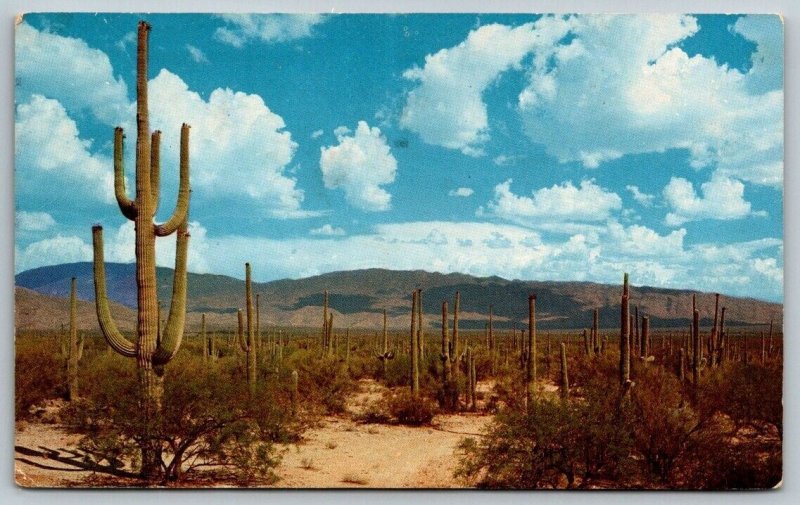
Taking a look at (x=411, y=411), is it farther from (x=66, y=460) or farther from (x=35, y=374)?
(x=35, y=374)

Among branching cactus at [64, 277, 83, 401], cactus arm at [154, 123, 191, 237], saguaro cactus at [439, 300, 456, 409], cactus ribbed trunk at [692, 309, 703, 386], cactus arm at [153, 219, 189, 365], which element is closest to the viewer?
cactus arm at [153, 219, 189, 365]

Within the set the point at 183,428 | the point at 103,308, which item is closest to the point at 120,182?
the point at 103,308

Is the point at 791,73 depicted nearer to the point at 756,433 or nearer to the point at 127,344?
the point at 756,433

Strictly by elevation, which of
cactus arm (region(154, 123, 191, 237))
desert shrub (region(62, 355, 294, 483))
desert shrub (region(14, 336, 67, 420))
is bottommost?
desert shrub (region(62, 355, 294, 483))

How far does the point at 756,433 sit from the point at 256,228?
287 inches

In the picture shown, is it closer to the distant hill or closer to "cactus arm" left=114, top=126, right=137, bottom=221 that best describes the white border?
the distant hill

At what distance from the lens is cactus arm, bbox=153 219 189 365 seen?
9.12m

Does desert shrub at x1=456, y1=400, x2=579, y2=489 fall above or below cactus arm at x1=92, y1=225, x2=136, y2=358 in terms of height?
below

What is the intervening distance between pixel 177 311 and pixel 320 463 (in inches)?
111

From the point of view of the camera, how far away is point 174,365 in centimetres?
997

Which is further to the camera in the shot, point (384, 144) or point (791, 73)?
point (384, 144)

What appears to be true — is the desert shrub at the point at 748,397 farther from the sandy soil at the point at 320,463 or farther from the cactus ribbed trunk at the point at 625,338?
the sandy soil at the point at 320,463

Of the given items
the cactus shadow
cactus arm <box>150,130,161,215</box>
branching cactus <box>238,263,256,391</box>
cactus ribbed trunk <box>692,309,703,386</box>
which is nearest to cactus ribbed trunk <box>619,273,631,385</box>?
cactus ribbed trunk <box>692,309,703,386</box>

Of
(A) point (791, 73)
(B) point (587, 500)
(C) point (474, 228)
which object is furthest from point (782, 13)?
(B) point (587, 500)
